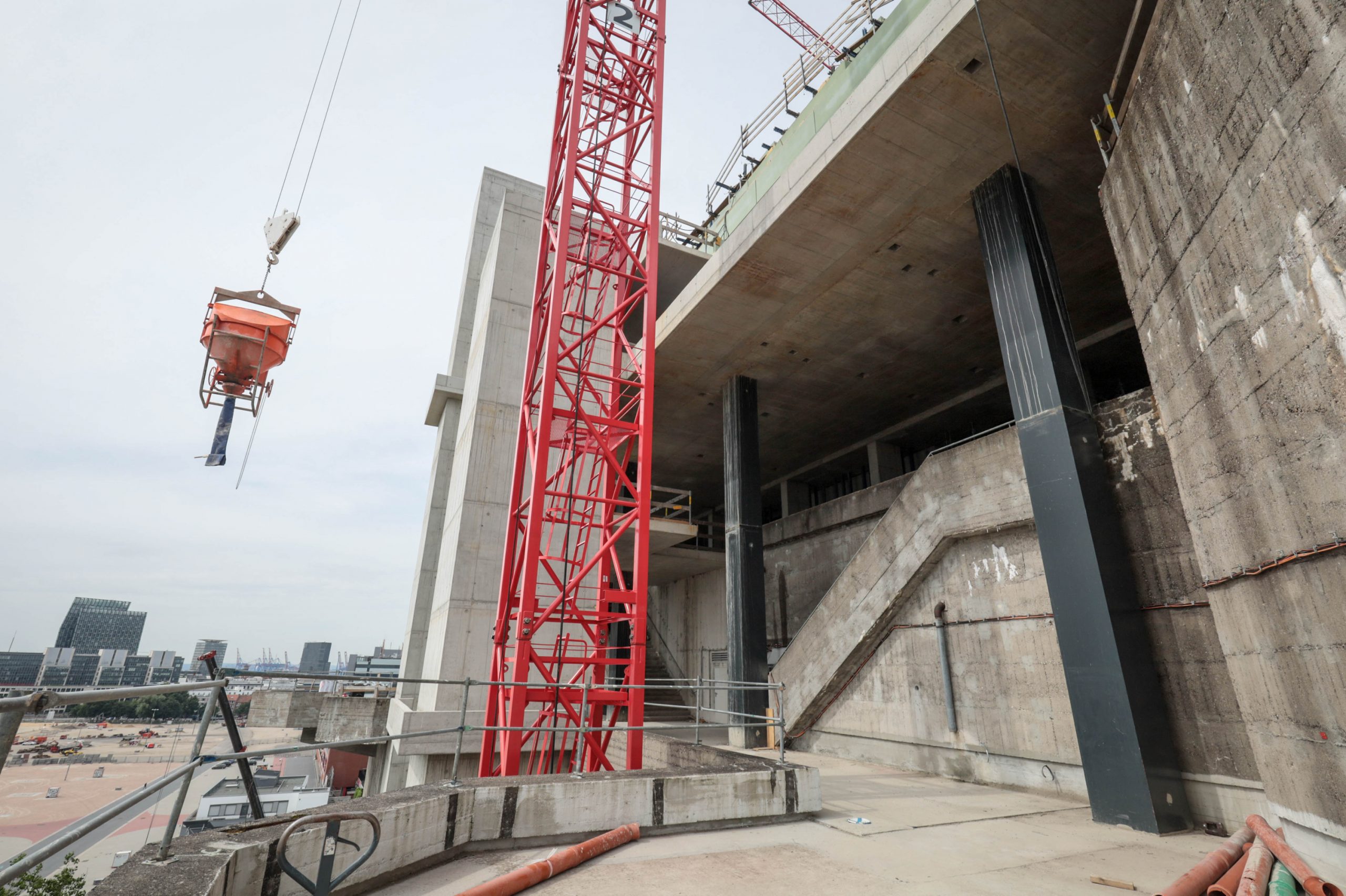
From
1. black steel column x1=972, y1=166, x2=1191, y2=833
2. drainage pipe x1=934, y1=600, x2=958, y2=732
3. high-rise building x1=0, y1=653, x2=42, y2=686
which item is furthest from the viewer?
high-rise building x1=0, y1=653, x2=42, y2=686

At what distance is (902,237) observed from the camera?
13625 mm

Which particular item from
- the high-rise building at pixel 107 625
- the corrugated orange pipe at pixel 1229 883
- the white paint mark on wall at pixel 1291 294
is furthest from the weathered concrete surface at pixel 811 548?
the high-rise building at pixel 107 625

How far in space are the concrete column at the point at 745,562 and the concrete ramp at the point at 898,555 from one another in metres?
0.87

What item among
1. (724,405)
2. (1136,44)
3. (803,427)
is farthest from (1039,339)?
(803,427)

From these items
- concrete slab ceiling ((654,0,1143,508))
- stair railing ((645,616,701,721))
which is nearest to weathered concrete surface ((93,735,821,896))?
concrete slab ceiling ((654,0,1143,508))

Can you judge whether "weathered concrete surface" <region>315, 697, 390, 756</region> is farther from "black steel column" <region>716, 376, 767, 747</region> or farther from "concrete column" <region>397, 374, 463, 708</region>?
"black steel column" <region>716, 376, 767, 747</region>

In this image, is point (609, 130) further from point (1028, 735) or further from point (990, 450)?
point (1028, 735)

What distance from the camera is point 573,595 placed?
1327cm

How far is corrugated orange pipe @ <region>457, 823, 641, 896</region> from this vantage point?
4.52 meters

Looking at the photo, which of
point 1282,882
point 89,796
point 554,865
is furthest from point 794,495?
point 89,796

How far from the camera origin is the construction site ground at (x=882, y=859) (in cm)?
499

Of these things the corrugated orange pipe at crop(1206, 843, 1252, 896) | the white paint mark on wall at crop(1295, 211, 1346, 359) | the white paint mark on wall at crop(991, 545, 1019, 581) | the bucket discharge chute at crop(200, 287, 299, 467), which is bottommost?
the corrugated orange pipe at crop(1206, 843, 1252, 896)

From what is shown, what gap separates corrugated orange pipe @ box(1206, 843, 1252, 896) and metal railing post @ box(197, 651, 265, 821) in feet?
23.0

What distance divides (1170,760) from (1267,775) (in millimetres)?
2012
